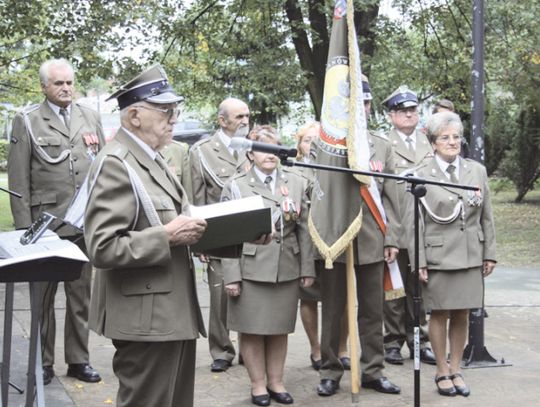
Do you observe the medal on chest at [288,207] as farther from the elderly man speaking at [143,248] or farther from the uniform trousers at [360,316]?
the elderly man speaking at [143,248]

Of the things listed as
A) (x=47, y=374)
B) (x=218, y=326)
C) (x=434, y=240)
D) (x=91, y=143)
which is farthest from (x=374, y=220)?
(x=47, y=374)

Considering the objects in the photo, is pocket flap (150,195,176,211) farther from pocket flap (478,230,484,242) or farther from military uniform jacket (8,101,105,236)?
pocket flap (478,230,484,242)

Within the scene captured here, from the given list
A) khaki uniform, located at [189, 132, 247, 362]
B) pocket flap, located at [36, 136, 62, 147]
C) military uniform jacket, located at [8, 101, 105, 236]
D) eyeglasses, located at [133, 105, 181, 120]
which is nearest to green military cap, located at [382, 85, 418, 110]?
khaki uniform, located at [189, 132, 247, 362]

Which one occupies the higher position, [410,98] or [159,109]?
[410,98]

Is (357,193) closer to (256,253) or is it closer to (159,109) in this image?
(256,253)

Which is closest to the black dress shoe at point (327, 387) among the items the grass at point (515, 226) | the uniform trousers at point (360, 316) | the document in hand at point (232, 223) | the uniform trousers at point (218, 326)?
the uniform trousers at point (360, 316)

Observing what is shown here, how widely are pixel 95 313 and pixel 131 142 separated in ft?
2.79

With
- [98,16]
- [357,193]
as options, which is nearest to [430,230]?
[357,193]

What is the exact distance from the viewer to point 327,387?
23.0 ft

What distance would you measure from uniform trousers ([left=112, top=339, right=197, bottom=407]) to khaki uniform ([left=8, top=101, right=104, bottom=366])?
102 inches

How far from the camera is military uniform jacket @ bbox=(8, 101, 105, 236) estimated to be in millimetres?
7012

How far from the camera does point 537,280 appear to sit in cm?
1294

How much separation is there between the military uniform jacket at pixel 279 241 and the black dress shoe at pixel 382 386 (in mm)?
951

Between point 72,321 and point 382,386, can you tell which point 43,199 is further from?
point 382,386
